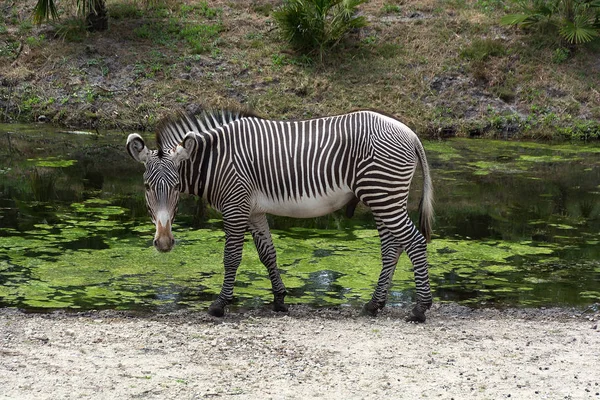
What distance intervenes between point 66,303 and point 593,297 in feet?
18.7

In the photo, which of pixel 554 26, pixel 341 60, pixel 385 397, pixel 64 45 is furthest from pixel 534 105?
pixel 385 397

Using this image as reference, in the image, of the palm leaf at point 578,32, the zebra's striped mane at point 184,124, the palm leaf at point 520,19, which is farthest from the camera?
the palm leaf at point 520,19

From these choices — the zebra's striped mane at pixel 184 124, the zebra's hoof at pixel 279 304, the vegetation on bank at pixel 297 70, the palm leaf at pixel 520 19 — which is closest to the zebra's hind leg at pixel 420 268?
the zebra's hoof at pixel 279 304

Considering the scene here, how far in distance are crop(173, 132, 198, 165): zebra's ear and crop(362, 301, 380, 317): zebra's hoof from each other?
92.5 inches

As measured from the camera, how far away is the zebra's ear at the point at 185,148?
7.93 meters

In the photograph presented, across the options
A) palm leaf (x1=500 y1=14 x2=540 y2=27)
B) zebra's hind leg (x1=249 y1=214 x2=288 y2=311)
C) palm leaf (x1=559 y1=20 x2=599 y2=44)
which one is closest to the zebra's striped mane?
zebra's hind leg (x1=249 y1=214 x2=288 y2=311)

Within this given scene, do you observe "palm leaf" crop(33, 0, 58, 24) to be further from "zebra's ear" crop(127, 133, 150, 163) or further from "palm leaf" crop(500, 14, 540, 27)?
"zebra's ear" crop(127, 133, 150, 163)

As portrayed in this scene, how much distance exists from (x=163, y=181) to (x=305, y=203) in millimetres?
1474

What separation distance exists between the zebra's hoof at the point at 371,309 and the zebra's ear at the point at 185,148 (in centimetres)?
235

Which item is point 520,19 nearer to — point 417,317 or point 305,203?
point 305,203

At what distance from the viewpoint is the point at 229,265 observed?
8.31 m

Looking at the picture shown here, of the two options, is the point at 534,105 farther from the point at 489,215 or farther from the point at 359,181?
the point at 359,181

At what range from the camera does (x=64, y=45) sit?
22688mm

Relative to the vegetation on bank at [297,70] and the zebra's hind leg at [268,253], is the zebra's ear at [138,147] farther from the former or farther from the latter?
the vegetation on bank at [297,70]
